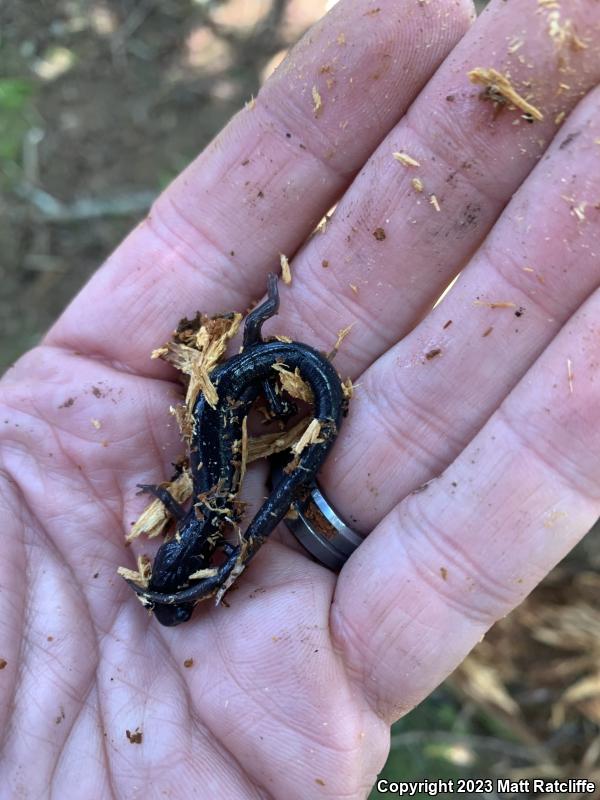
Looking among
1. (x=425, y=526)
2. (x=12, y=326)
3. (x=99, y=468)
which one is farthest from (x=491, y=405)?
(x=12, y=326)

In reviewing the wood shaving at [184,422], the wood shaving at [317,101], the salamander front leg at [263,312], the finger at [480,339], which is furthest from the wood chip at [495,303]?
the wood shaving at [184,422]

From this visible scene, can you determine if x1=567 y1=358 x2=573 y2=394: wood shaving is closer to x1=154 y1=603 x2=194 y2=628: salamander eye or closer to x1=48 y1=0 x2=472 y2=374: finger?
x1=48 y1=0 x2=472 y2=374: finger

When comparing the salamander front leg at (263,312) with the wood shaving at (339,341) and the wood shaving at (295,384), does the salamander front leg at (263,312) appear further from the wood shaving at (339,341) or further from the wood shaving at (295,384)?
the wood shaving at (339,341)

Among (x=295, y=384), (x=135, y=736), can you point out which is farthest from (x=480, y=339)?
(x=135, y=736)

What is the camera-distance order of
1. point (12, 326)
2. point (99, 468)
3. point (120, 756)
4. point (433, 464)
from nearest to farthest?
point (120, 756) < point (433, 464) < point (99, 468) < point (12, 326)

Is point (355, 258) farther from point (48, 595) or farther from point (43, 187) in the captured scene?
point (43, 187)

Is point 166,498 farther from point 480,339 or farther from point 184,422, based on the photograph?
point 480,339

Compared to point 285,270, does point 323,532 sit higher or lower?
lower
